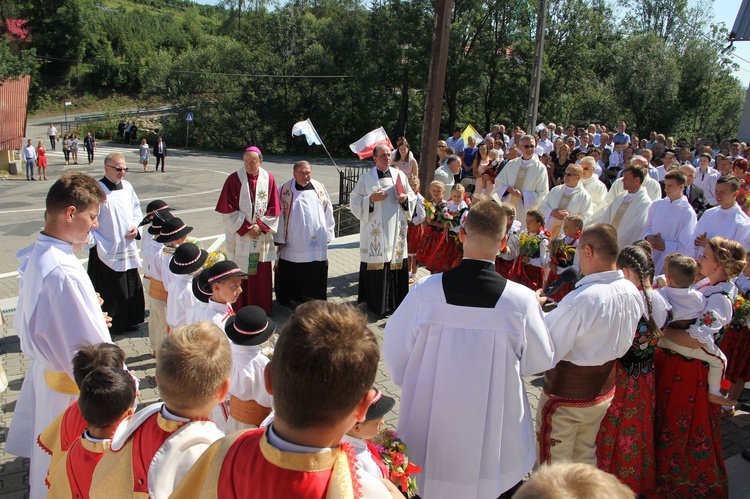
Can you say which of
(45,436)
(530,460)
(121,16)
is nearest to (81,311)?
(45,436)

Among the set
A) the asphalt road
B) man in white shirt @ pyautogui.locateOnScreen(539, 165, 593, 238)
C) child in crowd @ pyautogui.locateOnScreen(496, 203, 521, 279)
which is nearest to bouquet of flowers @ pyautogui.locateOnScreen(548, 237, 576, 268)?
child in crowd @ pyautogui.locateOnScreen(496, 203, 521, 279)

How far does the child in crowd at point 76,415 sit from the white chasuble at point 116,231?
12.5 feet

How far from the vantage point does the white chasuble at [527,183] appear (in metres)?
9.45

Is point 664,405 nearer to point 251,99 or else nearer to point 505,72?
point 505,72

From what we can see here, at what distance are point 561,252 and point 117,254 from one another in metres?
5.07

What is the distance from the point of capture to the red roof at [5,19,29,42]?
181ft

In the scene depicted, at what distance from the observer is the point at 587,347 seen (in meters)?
3.45

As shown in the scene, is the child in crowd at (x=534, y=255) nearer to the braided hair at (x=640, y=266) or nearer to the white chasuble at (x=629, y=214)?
the white chasuble at (x=629, y=214)

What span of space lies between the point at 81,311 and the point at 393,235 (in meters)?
4.73

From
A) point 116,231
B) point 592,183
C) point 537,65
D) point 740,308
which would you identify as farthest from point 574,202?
point 537,65

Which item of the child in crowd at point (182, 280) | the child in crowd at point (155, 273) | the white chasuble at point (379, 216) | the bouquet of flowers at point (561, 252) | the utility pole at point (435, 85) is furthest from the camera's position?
the utility pole at point (435, 85)

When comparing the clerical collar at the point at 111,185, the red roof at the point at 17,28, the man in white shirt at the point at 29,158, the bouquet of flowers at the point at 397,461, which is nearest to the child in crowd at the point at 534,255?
the bouquet of flowers at the point at 397,461

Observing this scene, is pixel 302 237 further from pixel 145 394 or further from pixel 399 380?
pixel 399 380

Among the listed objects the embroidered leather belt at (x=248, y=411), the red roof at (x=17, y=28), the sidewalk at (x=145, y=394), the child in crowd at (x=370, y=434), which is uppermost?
the red roof at (x=17, y=28)
